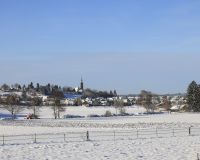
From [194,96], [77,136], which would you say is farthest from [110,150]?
[194,96]

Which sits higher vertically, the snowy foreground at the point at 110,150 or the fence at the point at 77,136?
the fence at the point at 77,136

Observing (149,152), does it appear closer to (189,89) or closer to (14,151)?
(14,151)

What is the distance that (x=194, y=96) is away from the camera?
157125mm

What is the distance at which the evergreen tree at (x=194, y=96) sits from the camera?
515 feet

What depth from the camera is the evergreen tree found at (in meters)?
157

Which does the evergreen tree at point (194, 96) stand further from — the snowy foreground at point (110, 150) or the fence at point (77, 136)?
the snowy foreground at point (110, 150)

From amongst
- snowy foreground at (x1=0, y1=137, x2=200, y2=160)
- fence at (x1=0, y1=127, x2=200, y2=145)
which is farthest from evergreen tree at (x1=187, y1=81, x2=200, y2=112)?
snowy foreground at (x1=0, y1=137, x2=200, y2=160)

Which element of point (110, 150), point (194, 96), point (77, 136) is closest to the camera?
point (110, 150)

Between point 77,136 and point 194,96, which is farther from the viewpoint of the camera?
point 194,96

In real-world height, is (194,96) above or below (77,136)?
above

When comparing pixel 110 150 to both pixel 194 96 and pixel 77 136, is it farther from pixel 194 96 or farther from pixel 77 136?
pixel 194 96

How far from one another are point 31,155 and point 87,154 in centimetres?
449

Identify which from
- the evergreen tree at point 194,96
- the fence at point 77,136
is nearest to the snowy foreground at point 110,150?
the fence at point 77,136

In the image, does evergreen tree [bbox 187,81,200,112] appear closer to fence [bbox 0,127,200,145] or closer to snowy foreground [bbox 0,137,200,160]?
fence [bbox 0,127,200,145]
